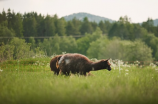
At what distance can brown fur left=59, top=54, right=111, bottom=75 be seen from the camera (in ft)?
30.9

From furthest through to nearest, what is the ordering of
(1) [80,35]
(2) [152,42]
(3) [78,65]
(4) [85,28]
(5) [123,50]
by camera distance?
(4) [85,28]
(1) [80,35]
(2) [152,42]
(5) [123,50]
(3) [78,65]

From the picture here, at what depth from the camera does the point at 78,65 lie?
951cm

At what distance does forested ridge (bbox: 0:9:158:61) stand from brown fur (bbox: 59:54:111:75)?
51.9 meters

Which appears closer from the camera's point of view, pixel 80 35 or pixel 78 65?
pixel 78 65

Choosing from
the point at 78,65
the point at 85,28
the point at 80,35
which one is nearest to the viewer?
the point at 78,65

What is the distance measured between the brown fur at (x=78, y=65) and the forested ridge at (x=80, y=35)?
51947mm

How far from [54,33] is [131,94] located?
86.7 m

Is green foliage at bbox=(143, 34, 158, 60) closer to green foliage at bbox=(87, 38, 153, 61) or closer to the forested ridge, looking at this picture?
the forested ridge

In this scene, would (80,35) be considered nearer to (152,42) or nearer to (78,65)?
(152,42)

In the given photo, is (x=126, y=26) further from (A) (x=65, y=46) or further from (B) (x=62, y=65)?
(B) (x=62, y=65)

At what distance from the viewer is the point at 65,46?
84750mm

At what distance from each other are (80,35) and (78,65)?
97.5 meters

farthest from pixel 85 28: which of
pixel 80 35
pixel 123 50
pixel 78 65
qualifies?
pixel 78 65

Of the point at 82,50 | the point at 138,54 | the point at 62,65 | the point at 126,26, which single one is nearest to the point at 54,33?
the point at 82,50
